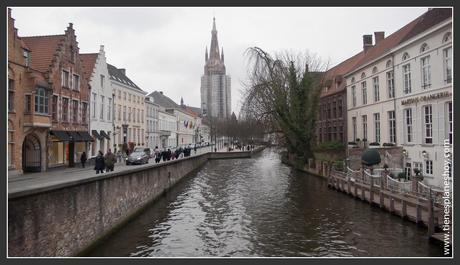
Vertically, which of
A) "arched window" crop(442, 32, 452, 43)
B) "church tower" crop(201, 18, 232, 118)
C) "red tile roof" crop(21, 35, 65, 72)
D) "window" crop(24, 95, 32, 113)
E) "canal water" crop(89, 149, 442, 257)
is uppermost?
"church tower" crop(201, 18, 232, 118)

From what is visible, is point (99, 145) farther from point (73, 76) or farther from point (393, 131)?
point (393, 131)

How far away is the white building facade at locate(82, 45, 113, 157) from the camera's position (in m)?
32.4

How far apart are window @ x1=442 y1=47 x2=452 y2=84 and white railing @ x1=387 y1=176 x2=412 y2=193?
6.50 meters

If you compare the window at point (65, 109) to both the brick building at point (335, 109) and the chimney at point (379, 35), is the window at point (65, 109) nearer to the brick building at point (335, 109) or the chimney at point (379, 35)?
the brick building at point (335, 109)

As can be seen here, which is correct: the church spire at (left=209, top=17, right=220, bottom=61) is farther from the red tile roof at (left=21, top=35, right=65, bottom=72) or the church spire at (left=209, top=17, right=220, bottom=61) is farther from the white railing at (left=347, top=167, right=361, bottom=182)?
the white railing at (left=347, top=167, right=361, bottom=182)

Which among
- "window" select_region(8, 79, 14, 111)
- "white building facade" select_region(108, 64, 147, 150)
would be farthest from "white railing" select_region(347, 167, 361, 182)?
"white building facade" select_region(108, 64, 147, 150)

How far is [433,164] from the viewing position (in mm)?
20828

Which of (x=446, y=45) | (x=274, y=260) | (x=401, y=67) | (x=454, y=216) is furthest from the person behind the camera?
(x=401, y=67)

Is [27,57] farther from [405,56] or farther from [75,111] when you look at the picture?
[405,56]

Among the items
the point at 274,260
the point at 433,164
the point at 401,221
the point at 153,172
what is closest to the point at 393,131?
the point at 433,164

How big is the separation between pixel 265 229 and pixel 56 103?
1827 cm

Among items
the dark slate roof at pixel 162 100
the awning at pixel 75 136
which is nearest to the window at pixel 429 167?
the awning at pixel 75 136

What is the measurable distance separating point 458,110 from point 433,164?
11474 millimetres

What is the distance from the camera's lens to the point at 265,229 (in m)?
14.0
